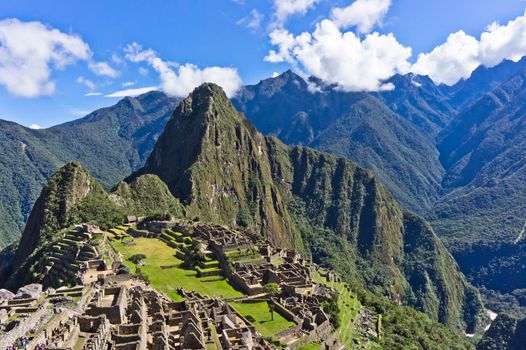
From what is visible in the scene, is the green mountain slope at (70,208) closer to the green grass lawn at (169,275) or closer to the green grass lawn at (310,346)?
the green grass lawn at (169,275)

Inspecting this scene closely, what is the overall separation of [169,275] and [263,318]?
21018mm

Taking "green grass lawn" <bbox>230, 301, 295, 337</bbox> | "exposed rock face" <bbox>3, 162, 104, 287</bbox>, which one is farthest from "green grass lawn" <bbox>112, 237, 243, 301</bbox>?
"exposed rock face" <bbox>3, 162, 104, 287</bbox>

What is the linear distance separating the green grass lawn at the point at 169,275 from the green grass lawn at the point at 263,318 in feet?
12.5

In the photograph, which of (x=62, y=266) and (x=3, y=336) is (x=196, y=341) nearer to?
(x=3, y=336)

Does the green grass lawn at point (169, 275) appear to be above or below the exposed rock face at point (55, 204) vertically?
below

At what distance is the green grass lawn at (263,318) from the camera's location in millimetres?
53812

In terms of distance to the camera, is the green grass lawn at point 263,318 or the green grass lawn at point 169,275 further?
the green grass lawn at point 169,275

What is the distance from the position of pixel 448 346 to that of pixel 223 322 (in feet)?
289

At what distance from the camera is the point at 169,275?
72750 mm

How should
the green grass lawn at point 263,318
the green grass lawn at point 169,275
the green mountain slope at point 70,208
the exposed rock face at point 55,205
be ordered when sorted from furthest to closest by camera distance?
the exposed rock face at point 55,205
the green mountain slope at point 70,208
the green grass lawn at point 169,275
the green grass lawn at point 263,318

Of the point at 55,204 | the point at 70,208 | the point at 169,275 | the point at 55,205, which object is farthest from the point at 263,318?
the point at 55,204

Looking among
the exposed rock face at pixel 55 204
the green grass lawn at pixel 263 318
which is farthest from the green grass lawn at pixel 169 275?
the exposed rock face at pixel 55 204

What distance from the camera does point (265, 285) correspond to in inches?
2704

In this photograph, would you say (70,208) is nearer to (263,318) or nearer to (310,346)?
(263,318)
